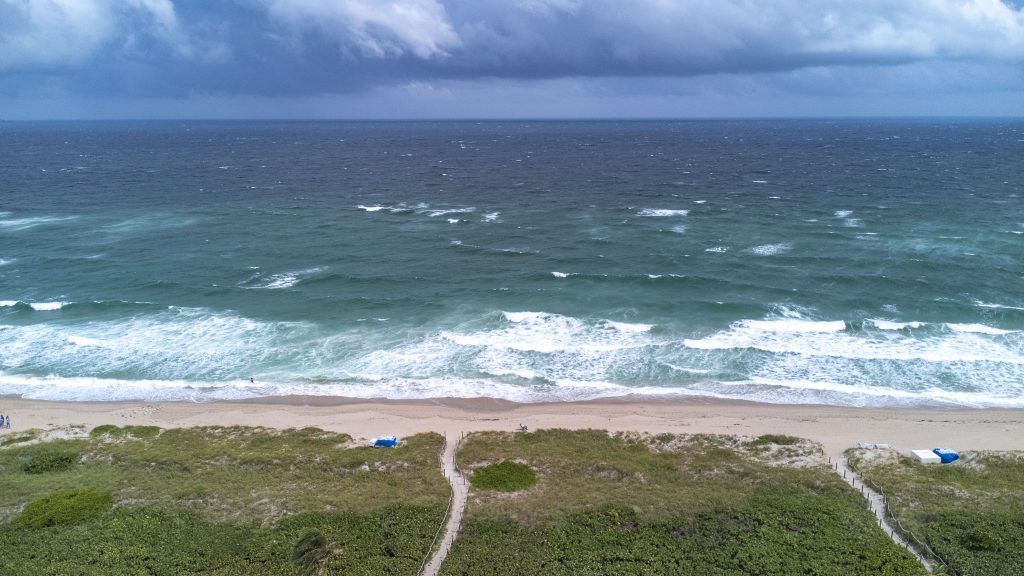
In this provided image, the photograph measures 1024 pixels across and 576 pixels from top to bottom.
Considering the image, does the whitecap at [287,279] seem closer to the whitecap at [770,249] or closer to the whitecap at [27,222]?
the whitecap at [27,222]

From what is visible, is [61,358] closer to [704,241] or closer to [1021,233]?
[704,241]

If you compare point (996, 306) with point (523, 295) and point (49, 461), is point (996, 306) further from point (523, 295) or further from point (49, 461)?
point (49, 461)

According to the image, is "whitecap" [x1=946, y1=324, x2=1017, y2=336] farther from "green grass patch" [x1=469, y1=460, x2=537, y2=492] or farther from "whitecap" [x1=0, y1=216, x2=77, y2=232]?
"whitecap" [x1=0, y1=216, x2=77, y2=232]

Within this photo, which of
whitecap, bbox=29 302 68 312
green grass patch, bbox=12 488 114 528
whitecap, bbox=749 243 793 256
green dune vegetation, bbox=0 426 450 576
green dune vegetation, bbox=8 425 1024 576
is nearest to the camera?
green dune vegetation, bbox=8 425 1024 576

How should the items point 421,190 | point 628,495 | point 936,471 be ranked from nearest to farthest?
point 628,495
point 936,471
point 421,190

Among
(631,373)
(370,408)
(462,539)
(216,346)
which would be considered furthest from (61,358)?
(631,373)

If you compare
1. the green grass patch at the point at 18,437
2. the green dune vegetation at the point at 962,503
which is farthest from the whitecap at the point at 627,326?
the green grass patch at the point at 18,437

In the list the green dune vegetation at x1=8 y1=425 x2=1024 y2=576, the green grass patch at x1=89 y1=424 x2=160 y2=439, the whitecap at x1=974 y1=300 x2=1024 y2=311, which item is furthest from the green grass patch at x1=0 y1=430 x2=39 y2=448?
the whitecap at x1=974 y1=300 x2=1024 y2=311
